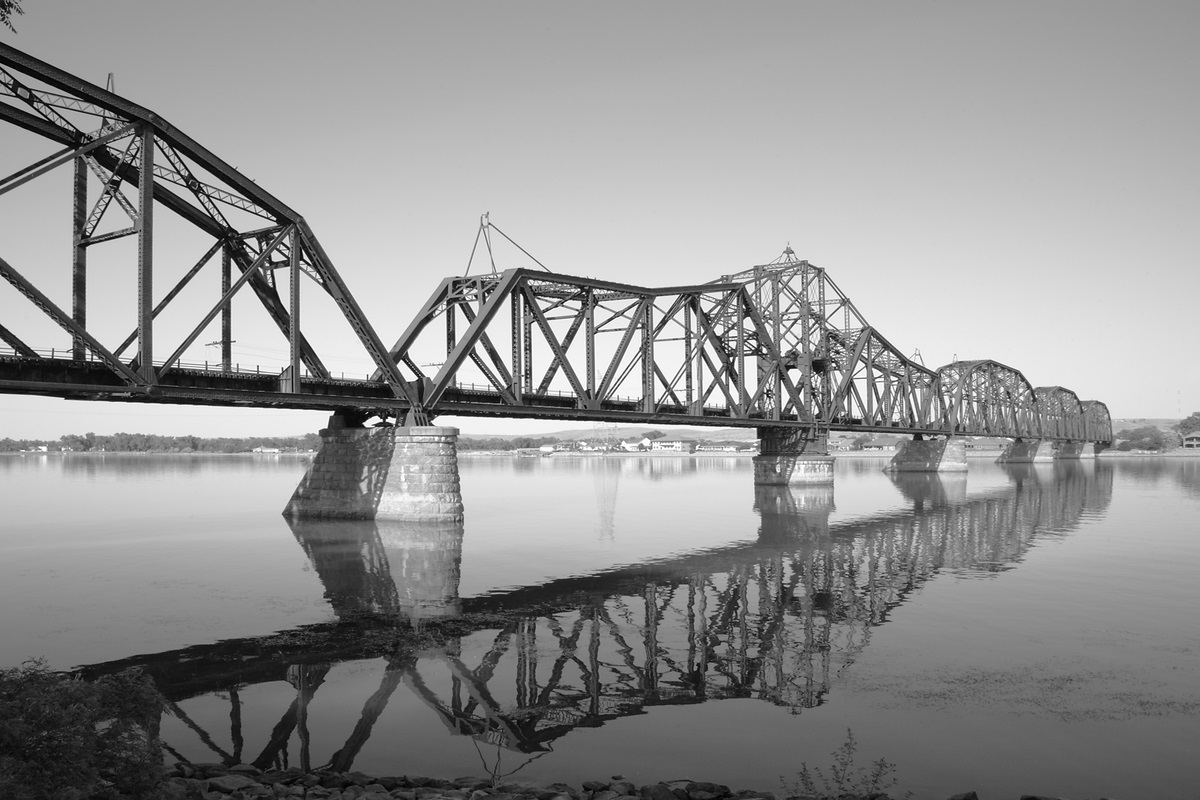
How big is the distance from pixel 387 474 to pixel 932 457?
113739 millimetres

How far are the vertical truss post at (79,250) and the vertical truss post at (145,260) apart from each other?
2171 millimetres

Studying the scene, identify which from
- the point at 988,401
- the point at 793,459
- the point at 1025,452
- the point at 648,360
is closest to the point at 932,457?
the point at 988,401

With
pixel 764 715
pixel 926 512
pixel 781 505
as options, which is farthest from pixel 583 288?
pixel 764 715

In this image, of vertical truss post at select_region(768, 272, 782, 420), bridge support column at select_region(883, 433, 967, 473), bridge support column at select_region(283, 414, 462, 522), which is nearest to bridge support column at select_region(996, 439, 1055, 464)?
bridge support column at select_region(883, 433, 967, 473)

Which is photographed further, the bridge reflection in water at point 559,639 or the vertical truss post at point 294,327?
the vertical truss post at point 294,327

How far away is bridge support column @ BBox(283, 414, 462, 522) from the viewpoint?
45219mm

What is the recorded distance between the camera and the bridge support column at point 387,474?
45.2 meters

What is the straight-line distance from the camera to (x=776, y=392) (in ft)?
299

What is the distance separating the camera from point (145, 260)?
32188 millimetres

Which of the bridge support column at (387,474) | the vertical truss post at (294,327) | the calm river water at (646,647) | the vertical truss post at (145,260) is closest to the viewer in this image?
the calm river water at (646,647)

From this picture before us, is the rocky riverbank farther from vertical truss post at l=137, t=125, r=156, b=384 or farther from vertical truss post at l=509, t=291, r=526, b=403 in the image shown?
vertical truss post at l=509, t=291, r=526, b=403

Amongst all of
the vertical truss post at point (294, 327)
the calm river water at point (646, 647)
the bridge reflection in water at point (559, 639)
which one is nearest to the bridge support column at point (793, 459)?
the calm river water at point (646, 647)

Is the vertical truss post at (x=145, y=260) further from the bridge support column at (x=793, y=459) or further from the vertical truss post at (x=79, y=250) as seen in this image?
the bridge support column at (x=793, y=459)

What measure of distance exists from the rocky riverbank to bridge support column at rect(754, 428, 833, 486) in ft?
266
